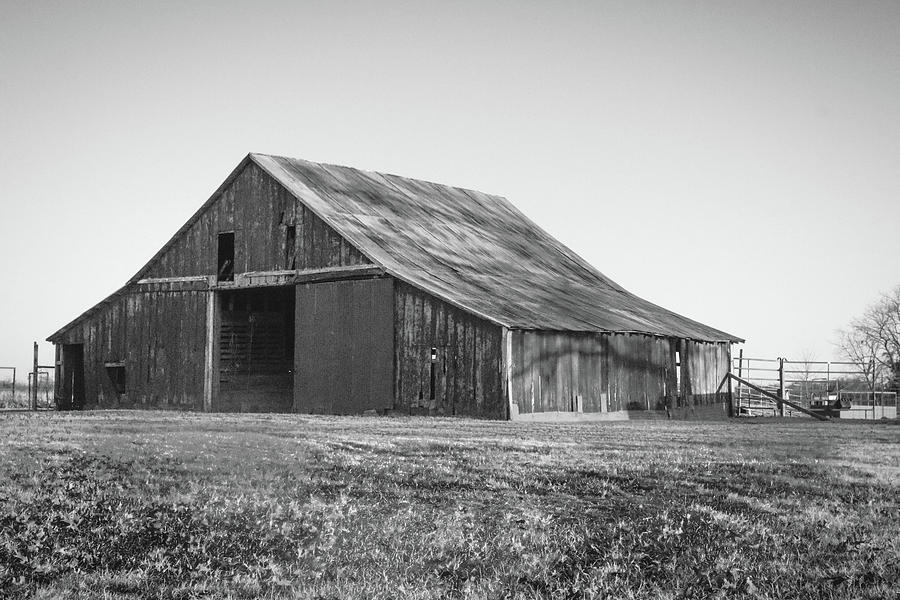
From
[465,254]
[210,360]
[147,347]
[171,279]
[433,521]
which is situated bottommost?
[433,521]

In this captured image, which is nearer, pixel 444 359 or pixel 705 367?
pixel 444 359

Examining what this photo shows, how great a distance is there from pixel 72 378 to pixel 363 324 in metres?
17.0

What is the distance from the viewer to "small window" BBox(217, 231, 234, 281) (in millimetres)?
44344

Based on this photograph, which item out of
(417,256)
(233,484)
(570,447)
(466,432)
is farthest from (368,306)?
(233,484)

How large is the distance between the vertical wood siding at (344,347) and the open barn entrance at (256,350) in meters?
3.85

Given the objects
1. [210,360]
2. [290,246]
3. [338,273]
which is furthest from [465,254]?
[210,360]

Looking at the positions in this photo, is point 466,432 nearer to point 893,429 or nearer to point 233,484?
point 233,484

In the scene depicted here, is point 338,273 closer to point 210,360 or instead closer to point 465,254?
point 210,360

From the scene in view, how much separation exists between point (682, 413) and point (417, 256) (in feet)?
41.9

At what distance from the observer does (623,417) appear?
Result: 42375 mm

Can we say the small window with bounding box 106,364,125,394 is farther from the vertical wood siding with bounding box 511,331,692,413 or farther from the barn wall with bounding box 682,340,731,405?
the barn wall with bounding box 682,340,731,405

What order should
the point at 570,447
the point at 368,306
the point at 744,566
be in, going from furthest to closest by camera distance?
the point at 368,306 < the point at 570,447 < the point at 744,566

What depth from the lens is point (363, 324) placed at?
1543 inches

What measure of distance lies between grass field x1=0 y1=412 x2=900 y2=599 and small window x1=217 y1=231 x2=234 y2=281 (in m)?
21.6
